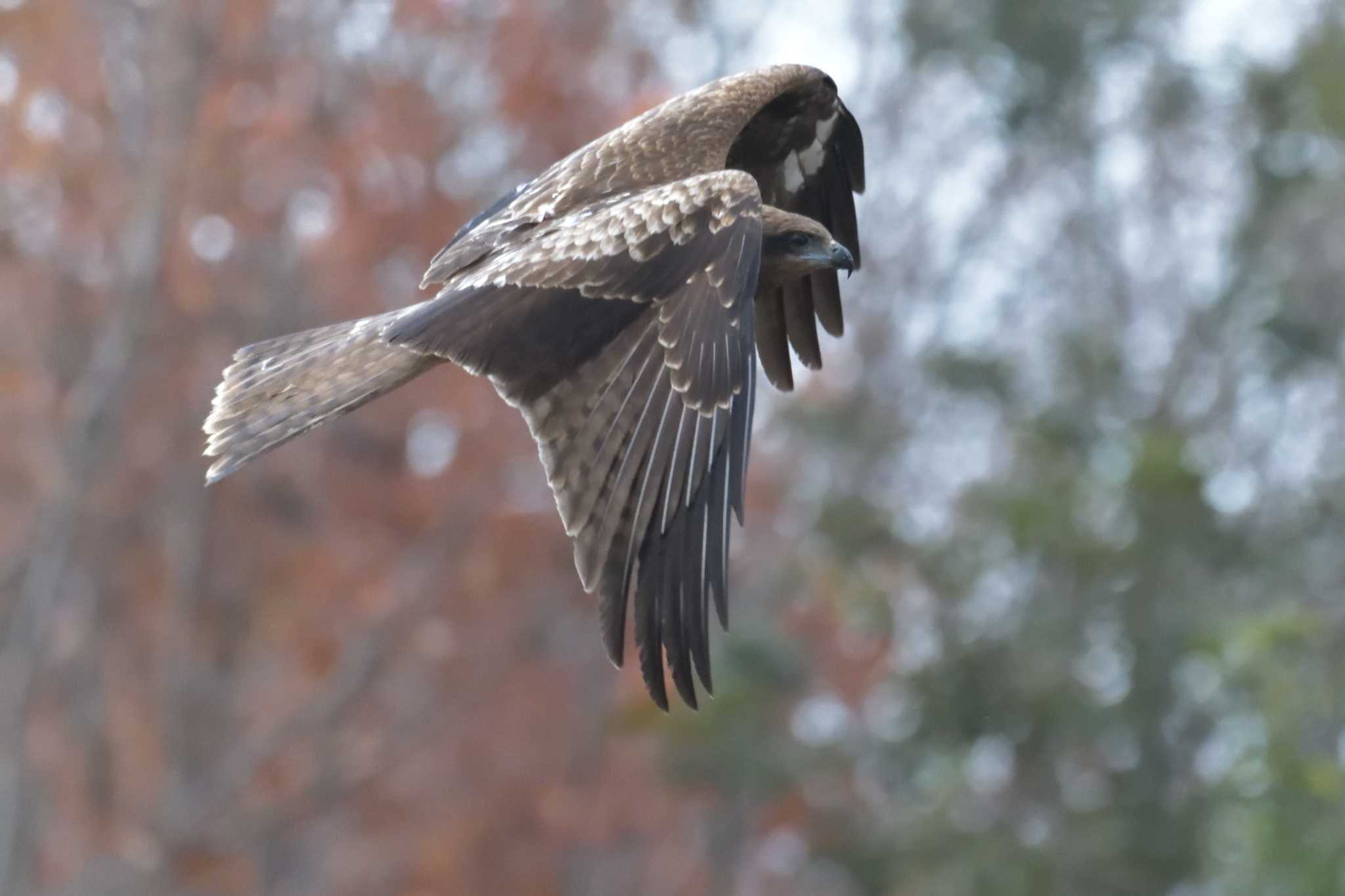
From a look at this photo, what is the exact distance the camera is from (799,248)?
7.58m

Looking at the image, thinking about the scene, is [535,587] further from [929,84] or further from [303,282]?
[929,84]

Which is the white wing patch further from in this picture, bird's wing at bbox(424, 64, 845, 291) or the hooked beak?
the hooked beak

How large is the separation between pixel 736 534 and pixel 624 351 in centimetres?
1729

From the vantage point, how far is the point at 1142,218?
86.6ft

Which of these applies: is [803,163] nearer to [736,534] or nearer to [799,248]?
[799,248]

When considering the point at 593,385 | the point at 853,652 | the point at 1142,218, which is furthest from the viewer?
the point at 1142,218

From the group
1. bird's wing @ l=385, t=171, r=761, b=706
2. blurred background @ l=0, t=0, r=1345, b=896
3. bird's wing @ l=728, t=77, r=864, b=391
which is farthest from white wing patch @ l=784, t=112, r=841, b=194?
blurred background @ l=0, t=0, r=1345, b=896

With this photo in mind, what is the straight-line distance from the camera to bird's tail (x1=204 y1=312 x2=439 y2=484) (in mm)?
7004

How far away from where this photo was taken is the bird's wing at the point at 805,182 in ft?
27.6

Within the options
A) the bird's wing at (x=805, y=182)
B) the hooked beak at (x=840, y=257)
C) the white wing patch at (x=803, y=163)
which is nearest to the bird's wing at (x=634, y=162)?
the bird's wing at (x=805, y=182)

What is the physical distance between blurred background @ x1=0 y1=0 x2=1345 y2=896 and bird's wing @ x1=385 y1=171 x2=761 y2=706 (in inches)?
287

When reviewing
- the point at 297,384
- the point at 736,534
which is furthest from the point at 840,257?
the point at 736,534

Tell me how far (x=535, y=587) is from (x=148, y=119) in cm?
761

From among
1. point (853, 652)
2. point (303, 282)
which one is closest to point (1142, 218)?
point (853, 652)
